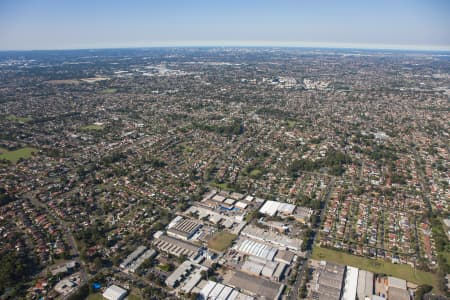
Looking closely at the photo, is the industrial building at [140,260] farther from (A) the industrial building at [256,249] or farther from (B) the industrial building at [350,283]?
(B) the industrial building at [350,283]

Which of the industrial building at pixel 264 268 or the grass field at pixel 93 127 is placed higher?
the grass field at pixel 93 127

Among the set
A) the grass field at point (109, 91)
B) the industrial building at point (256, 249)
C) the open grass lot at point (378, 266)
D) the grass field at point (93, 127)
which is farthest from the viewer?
the grass field at point (109, 91)

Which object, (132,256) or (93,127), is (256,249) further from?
(93,127)

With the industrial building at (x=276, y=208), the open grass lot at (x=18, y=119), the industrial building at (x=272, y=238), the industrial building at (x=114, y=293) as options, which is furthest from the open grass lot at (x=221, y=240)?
the open grass lot at (x=18, y=119)

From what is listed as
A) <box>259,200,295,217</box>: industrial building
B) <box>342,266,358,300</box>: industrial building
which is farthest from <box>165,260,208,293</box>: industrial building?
<box>342,266,358,300</box>: industrial building

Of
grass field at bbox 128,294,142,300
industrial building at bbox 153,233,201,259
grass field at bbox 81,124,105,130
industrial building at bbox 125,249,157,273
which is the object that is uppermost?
grass field at bbox 81,124,105,130

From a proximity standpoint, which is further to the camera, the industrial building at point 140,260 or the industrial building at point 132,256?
the industrial building at point 132,256

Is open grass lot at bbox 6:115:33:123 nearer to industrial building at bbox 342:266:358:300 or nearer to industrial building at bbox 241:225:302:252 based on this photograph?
industrial building at bbox 241:225:302:252
